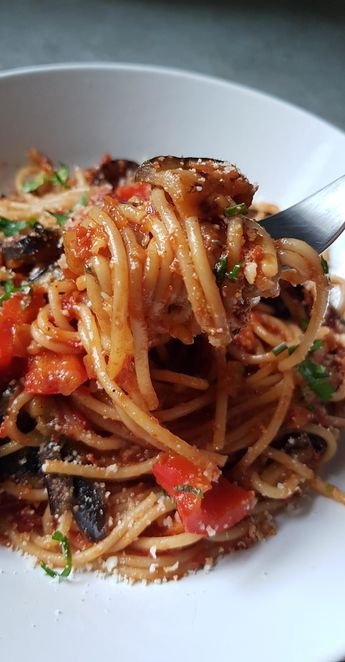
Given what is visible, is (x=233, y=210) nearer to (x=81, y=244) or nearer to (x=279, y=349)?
(x=81, y=244)

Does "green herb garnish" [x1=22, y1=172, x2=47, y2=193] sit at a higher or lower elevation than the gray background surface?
lower

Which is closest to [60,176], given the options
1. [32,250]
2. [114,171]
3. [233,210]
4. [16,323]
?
[114,171]

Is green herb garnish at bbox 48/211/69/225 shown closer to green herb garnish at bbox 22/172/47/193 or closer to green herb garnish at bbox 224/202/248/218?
green herb garnish at bbox 22/172/47/193

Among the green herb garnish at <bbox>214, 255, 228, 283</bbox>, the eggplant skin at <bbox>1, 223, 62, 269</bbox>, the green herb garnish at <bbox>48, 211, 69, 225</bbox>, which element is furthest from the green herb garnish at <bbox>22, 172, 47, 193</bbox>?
the green herb garnish at <bbox>214, 255, 228, 283</bbox>

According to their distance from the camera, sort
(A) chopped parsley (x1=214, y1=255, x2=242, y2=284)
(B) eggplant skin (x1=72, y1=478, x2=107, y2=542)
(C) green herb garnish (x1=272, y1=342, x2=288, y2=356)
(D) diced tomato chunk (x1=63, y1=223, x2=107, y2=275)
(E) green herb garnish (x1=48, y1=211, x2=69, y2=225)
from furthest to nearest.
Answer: (E) green herb garnish (x1=48, y1=211, x2=69, y2=225) < (C) green herb garnish (x1=272, y1=342, x2=288, y2=356) < (B) eggplant skin (x1=72, y1=478, x2=107, y2=542) < (D) diced tomato chunk (x1=63, y1=223, x2=107, y2=275) < (A) chopped parsley (x1=214, y1=255, x2=242, y2=284)

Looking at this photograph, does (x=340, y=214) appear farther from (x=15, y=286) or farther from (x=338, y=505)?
(x=15, y=286)

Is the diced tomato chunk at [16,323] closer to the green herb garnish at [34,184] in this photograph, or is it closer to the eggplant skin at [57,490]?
the eggplant skin at [57,490]
